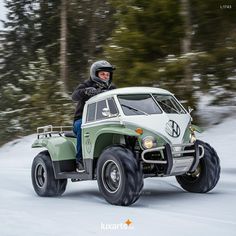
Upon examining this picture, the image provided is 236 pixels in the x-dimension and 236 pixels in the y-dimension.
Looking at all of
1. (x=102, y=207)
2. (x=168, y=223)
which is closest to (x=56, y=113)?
(x=102, y=207)

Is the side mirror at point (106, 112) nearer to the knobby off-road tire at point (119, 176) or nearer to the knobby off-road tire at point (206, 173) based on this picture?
the knobby off-road tire at point (119, 176)

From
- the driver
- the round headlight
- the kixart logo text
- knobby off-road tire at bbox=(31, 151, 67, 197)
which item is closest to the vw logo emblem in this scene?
the round headlight

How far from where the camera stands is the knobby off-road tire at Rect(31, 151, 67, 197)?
357 inches

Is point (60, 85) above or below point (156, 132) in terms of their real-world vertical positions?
below

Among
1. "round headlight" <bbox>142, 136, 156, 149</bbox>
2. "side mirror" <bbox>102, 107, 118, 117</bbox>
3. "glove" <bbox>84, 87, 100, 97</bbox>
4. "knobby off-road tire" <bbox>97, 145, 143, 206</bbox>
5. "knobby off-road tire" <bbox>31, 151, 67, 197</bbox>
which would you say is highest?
"glove" <bbox>84, 87, 100, 97</bbox>

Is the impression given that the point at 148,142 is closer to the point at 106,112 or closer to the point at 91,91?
the point at 106,112

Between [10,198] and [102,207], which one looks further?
[10,198]

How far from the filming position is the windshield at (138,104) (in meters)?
7.73

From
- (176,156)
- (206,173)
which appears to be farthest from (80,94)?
(206,173)

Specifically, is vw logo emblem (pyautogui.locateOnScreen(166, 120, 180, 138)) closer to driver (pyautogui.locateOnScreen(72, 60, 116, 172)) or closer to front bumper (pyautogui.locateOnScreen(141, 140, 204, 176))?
front bumper (pyautogui.locateOnScreen(141, 140, 204, 176))

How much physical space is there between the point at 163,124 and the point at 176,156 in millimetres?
528

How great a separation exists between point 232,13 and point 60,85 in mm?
9879

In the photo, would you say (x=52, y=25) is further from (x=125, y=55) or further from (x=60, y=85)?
(x=125, y=55)

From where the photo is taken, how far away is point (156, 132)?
7.28 metres
